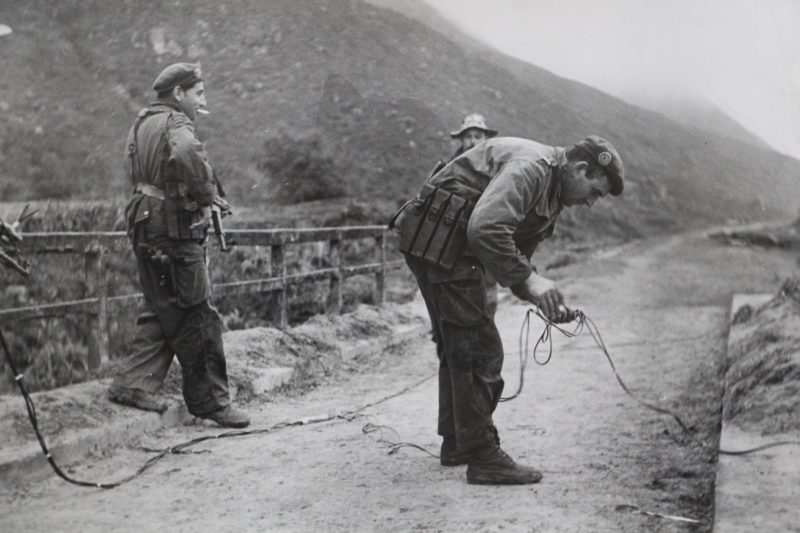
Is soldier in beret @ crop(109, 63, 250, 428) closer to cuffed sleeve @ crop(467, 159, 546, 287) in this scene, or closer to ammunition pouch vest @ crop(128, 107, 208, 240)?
ammunition pouch vest @ crop(128, 107, 208, 240)

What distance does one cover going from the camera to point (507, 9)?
336 inches

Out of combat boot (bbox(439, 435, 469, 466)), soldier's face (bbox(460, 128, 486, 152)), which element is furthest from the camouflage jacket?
soldier's face (bbox(460, 128, 486, 152))

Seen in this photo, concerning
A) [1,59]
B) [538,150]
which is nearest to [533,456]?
[538,150]

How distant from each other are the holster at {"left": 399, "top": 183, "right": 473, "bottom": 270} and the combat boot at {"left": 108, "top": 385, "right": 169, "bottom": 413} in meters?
1.92

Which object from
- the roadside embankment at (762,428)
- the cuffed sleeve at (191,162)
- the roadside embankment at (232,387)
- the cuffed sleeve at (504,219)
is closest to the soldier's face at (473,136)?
the roadside embankment at (232,387)

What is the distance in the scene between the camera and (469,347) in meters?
3.54

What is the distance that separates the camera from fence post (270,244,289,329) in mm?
6812

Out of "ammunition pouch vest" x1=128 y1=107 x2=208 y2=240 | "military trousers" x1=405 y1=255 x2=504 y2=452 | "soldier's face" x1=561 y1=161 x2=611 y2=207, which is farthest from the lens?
"ammunition pouch vest" x1=128 y1=107 x2=208 y2=240

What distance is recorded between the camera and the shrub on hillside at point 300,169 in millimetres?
10086

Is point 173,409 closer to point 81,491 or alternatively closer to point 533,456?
point 81,491

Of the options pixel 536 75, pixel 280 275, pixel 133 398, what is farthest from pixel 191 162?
pixel 536 75

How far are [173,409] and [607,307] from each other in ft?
21.1

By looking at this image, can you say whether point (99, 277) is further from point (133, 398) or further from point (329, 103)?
point (329, 103)

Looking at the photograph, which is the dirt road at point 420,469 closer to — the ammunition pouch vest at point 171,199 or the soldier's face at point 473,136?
the ammunition pouch vest at point 171,199
